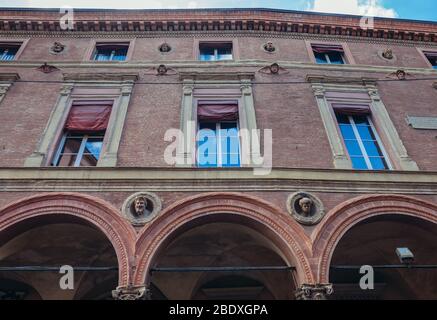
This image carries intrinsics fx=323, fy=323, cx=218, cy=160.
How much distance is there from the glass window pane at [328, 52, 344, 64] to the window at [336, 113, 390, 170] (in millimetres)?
3190

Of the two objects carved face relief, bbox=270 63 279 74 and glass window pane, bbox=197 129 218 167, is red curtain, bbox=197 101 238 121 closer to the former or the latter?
glass window pane, bbox=197 129 218 167

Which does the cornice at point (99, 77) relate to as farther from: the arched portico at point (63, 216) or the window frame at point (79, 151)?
the arched portico at point (63, 216)

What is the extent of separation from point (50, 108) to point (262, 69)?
6582 millimetres

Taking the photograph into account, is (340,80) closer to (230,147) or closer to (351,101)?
(351,101)

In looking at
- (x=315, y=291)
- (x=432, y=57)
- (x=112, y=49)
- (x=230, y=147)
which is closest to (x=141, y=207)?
(x=230, y=147)

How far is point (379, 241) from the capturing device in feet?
25.9

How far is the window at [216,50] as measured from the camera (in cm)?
1198

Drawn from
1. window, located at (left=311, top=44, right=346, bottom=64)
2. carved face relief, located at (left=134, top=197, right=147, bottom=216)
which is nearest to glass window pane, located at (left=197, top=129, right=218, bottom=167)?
carved face relief, located at (left=134, top=197, right=147, bottom=216)

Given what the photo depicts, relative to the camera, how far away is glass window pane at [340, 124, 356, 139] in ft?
30.5

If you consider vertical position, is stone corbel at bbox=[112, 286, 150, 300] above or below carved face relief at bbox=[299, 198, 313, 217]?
below

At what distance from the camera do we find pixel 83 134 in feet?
29.6

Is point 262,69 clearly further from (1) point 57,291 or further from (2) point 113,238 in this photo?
(1) point 57,291

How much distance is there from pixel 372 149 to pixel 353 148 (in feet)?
1.79
